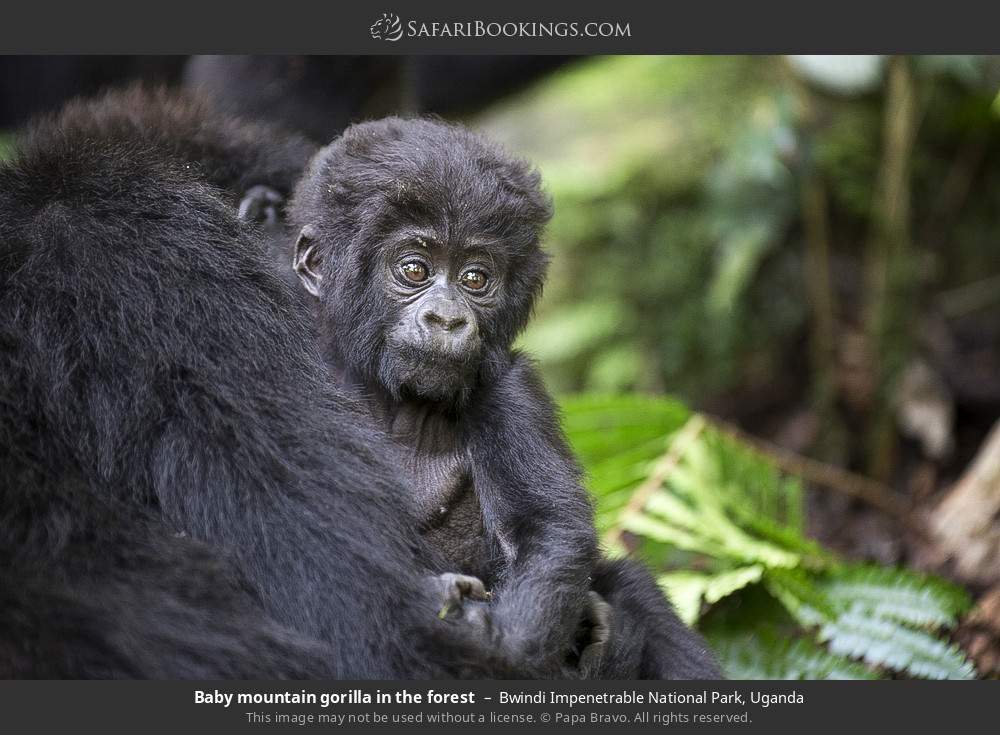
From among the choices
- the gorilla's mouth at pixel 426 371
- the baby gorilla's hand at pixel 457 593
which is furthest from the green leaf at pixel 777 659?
the gorilla's mouth at pixel 426 371

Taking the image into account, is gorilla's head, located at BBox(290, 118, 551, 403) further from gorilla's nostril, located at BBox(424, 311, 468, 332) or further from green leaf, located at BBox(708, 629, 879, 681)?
green leaf, located at BBox(708, 629, 879, 681)

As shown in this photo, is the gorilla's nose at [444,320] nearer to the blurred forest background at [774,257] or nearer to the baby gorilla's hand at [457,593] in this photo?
the baby gorilla's hand at [457,593]

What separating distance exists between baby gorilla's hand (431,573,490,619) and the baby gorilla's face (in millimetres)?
687

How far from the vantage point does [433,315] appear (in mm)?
3457

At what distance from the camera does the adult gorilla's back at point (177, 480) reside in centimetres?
267

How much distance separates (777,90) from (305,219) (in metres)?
4.46

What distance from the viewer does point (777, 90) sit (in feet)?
23.4

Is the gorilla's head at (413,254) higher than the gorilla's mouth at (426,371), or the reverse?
the gorilla's head at (413,254)

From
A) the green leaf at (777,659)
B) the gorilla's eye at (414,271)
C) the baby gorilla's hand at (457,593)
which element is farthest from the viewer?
the green leaf at (777,659)

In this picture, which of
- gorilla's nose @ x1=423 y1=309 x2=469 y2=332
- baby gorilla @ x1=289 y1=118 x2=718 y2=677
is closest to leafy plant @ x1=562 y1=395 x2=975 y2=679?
baby gorilla @ x1=289 y1=118 x2=718 y2=677

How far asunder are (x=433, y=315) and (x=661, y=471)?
174 centimetres

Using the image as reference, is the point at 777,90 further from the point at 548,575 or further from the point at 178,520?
the point at 178,520

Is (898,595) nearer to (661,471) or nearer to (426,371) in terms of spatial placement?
(661,471)
